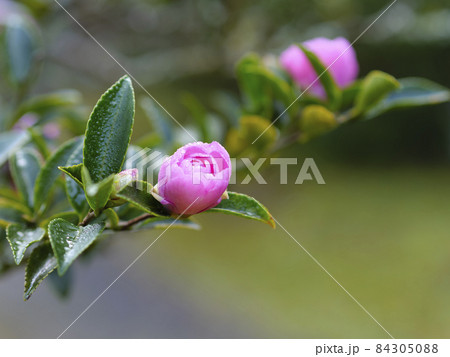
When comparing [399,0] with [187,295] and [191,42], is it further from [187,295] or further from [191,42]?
[187,295]

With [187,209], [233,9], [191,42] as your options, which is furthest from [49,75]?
[187,209]

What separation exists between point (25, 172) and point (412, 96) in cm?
57

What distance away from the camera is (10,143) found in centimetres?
62

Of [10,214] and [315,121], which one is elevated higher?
[315,121]

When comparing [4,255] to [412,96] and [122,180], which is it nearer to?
[122,180]

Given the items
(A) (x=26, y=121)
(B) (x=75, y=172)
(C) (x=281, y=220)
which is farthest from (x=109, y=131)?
(C) (x=281, y=220)

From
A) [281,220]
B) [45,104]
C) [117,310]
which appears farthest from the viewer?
[281,220]

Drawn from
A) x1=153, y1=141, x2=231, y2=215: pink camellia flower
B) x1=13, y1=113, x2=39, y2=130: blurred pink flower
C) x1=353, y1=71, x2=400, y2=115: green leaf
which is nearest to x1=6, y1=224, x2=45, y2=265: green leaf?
x1=153, y1=141, x2=231, y2=215: pink camellia flower

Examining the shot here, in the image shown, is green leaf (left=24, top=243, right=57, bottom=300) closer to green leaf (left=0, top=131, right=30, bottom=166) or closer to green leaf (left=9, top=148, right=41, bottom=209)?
green leaf (left=9, top=148, right=41, bottom=209)

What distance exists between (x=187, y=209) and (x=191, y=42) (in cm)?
161

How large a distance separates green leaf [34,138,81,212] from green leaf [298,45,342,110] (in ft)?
1.09

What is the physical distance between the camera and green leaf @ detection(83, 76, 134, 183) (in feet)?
1.29

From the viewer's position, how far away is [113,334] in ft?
8.36

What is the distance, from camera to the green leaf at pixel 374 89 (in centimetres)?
62
